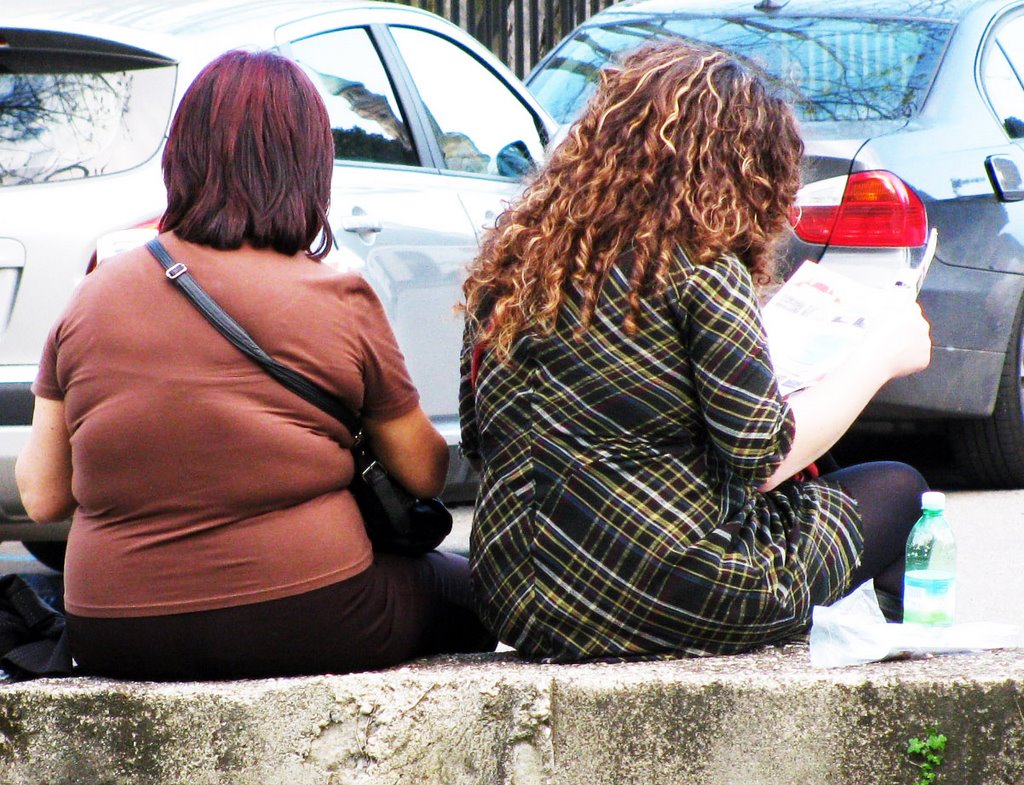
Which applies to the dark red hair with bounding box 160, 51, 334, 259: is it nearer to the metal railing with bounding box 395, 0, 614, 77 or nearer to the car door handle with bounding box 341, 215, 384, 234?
the car door handle with bounding box 341, 215, 384, 234

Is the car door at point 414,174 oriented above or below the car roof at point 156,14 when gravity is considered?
below

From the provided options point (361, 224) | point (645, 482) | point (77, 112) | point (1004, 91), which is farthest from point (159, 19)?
point (1004, 91)

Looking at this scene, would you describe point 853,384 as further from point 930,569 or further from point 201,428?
point 201,428

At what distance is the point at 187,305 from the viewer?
2.54 meters

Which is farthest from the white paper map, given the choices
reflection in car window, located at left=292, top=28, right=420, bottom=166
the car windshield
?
the car windshield

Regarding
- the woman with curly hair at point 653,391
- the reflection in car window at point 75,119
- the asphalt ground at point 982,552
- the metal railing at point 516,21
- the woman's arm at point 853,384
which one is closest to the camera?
the woman with curly hair at point 653,391

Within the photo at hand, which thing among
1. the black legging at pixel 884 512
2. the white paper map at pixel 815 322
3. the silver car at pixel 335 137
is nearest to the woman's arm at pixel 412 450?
the silver car at pixel 335 137

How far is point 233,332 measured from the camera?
2.52m

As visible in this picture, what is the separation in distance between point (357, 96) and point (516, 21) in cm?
613

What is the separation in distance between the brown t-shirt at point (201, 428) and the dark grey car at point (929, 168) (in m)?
2.83

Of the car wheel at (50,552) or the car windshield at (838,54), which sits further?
the car windshield at (838,54)

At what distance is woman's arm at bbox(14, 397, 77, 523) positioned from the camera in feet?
8.81

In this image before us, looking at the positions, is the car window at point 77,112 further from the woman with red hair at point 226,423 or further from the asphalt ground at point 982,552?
the woman with red hair at point 226,423

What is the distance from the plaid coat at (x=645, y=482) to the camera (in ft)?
8.32
